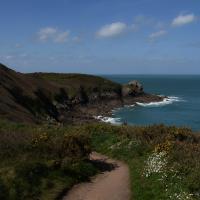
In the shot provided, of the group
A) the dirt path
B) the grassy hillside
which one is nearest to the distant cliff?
the grassy hillside

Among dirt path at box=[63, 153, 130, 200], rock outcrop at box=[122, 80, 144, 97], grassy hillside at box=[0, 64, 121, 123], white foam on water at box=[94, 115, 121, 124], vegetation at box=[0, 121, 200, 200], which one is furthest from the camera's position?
rock outcrop at box=[122, 80, 144, 97]

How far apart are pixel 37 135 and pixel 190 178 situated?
908 cm

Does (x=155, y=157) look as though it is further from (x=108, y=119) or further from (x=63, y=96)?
(x=63, y=96)

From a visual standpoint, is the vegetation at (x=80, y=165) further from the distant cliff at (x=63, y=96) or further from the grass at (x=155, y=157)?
the distant cliff at (x=63, y=96)

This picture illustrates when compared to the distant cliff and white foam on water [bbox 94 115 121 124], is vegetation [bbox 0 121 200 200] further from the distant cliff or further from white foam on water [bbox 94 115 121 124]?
white foam on water [bbox 94 115 121 124]

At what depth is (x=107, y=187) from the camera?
1836 centimetres

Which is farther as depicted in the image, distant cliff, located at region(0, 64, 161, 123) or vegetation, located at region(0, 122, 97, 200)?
distant cliff, located at region(0, 64, 161, 123)

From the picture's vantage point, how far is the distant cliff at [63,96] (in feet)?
229

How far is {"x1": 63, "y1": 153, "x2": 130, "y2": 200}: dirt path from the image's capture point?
1708 centimetres

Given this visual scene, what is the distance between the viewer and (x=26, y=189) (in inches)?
637

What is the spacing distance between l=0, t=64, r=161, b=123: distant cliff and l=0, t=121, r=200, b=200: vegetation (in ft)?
70.8

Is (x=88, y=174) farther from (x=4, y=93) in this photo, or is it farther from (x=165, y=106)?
(x=165, y=106)

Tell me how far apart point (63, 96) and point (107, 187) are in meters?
78.1

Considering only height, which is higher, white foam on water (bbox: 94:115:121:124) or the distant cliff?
the distant cliff
